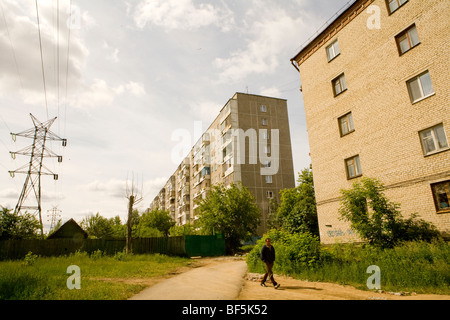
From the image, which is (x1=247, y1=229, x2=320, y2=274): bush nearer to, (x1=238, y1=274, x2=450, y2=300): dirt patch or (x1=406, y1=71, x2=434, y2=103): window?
(x1=238, y1=274, x2=450, y2=300): dirt patch

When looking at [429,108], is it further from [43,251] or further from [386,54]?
[43,251]

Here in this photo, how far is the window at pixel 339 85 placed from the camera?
17484mm

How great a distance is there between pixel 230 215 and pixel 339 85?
17425 mm

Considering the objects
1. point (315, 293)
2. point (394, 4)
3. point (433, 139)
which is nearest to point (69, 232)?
point (315, 293)

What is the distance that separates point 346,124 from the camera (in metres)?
17.0

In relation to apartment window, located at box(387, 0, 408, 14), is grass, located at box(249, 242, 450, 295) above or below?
below

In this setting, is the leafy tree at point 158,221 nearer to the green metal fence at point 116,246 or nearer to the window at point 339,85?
the green metal fence at point 116,246

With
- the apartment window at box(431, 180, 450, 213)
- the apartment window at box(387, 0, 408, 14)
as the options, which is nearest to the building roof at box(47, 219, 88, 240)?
the apartment window at box(431, 180, 450, 213)

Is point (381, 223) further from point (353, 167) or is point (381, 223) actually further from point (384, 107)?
point (384, 107)

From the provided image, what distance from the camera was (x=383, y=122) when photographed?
1432 centimetres

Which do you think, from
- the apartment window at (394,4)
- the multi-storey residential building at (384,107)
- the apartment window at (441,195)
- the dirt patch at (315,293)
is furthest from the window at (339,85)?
the dirt patch at (315,293)

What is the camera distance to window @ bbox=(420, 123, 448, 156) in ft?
38.8

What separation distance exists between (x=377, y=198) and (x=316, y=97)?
10354mm

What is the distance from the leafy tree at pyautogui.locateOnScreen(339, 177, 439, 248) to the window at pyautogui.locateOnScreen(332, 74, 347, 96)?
7.96 meters
